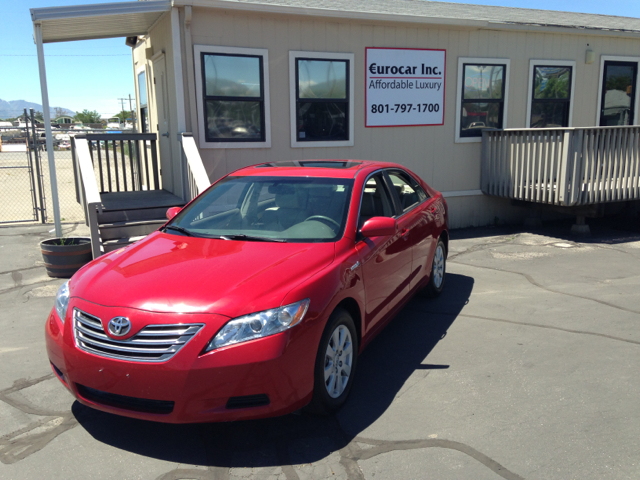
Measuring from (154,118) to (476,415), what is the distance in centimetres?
845

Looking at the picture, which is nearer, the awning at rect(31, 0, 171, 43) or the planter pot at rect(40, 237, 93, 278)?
the planter pot at rect(40, 237, 93, 278)

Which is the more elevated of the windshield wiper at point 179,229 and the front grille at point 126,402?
the windshield wiper at point 179,229

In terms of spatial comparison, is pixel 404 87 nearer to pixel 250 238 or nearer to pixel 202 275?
pixel 250 238

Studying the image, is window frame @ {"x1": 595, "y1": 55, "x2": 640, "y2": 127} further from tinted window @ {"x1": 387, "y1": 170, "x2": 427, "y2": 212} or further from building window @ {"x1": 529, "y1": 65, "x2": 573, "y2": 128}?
tinted window @ {"x1": 387, "y1": 170, "x2": 427, "y2": 212}

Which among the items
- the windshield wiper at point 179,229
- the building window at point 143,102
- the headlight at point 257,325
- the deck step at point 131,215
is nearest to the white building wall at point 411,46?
the deck step at point 131,215

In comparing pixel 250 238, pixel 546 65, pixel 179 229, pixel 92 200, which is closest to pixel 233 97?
pixel 92 200

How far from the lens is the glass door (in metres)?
11.1

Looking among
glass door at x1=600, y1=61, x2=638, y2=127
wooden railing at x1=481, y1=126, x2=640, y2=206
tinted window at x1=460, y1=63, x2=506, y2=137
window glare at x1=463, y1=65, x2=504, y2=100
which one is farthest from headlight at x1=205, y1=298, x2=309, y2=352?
glass door at x1=600, y1=61, x2=638, y2=127

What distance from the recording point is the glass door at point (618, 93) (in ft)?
36.4

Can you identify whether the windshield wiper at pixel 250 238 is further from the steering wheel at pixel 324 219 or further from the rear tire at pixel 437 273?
the rear tire at pixel 437 273

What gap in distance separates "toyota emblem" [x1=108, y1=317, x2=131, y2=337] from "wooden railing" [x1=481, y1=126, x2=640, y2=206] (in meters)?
7.85

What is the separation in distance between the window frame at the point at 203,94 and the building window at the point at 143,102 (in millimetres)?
3253

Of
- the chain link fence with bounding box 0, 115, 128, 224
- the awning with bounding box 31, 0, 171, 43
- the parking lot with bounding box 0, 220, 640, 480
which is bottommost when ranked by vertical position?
the parking lot with bounding box 0, 220, 640, 480

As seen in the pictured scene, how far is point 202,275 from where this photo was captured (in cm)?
327
